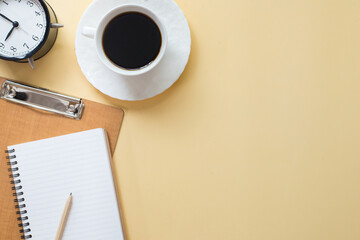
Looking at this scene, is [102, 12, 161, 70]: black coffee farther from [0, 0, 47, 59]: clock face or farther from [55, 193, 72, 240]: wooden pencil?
[55, 193, 72, 240]: wooden pencil

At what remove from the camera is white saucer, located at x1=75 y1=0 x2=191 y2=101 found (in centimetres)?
57

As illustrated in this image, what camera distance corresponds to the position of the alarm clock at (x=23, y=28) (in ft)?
1.81

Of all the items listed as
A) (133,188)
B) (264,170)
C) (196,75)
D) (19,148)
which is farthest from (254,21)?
(19,148)

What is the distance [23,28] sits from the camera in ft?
1.82

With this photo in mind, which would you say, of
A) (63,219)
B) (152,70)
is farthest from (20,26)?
(63,219)

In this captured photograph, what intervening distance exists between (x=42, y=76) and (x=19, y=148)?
0.14m

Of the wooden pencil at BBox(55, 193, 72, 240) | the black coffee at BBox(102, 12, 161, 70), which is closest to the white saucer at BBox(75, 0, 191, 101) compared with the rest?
the black coffee at BBox(102, 12, 161, 70)

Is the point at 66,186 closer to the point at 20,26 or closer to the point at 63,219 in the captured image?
the point at 63,219

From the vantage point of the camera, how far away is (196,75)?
636 millimetres

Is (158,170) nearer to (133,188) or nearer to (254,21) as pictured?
(133,188)

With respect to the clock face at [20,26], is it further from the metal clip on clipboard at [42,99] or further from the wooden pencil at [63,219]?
the wooden pencil at [63,219]

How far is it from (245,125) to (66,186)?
37cm

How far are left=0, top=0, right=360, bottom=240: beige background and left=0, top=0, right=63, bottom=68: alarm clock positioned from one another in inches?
2.5

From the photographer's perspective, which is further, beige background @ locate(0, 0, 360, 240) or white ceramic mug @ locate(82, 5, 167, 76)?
beige background @ locate(0, 0, 360, 240)
